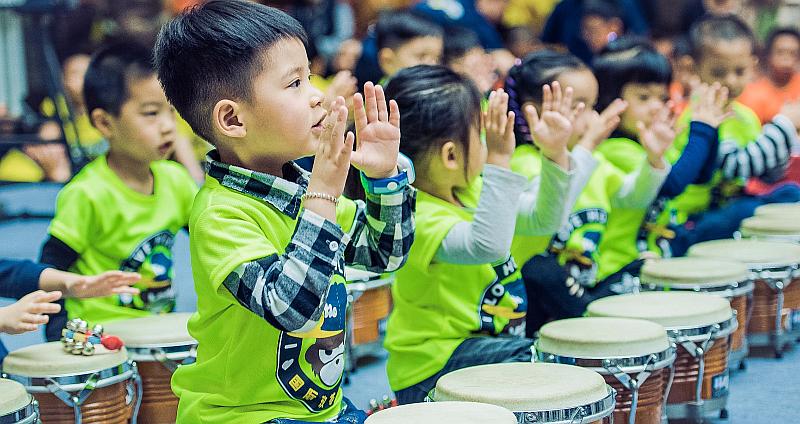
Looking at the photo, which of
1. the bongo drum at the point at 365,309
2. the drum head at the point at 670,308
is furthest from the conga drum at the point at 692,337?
the bongo drum at the point at 365,309

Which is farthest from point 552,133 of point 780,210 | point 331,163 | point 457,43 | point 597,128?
point 457,43

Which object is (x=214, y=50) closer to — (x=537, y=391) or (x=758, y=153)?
(x=537, y=391)

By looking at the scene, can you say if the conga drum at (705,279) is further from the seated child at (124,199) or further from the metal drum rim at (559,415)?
the seated child at (124,199)

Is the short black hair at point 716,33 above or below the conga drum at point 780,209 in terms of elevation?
above

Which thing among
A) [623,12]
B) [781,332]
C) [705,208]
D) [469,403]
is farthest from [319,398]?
[623,12]

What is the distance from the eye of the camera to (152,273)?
2.88 meters

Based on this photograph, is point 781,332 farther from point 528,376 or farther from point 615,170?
point 528,376

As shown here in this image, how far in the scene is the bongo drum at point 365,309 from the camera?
333cm

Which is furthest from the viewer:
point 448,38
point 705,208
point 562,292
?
point 448,38

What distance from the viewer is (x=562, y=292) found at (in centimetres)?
309

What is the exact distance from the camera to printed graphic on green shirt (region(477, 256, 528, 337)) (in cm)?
245

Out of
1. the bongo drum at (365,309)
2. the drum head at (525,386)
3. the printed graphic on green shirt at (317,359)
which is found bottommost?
the bongo drum at (365,309)

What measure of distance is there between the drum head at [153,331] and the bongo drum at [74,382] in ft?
0.30

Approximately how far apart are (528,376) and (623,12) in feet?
17.2
